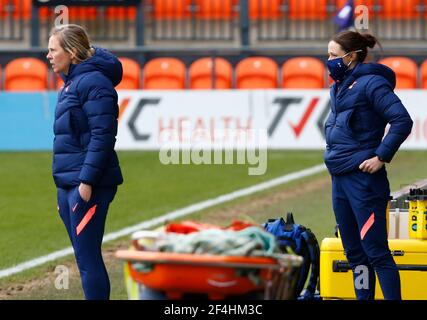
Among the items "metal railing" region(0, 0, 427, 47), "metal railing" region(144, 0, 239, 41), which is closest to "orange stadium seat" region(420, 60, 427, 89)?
"metal railing" region(0, 0, 427, 47)

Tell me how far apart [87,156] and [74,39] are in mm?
678

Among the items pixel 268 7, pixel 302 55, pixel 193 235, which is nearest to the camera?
pixel 193 235

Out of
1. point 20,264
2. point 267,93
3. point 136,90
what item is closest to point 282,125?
point 267,93

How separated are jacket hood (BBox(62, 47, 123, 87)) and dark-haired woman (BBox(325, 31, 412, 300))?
126cm

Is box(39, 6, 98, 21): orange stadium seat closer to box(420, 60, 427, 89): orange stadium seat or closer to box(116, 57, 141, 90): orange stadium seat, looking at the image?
box(116, 57, 141, 90): orange stadium seat

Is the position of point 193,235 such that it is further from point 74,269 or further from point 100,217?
Answer: point 74,269

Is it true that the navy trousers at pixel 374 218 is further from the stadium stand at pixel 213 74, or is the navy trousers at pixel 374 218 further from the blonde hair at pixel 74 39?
the stadium stand at pixel 213 74

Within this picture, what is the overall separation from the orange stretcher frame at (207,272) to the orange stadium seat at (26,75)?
1514 cm

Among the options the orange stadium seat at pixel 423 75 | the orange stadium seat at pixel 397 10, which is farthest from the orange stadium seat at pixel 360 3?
the orange stadium seat at pixel 423 75

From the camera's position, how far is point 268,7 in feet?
77.3

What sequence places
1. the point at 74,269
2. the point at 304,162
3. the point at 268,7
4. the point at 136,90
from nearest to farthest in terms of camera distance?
the point at 74,269, the point at 304,162, the point at 136,90, the point at 268,7

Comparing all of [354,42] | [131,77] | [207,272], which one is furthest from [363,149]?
[131,77]

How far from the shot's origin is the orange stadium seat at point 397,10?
2333cm

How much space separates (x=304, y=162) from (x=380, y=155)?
10574 mm
